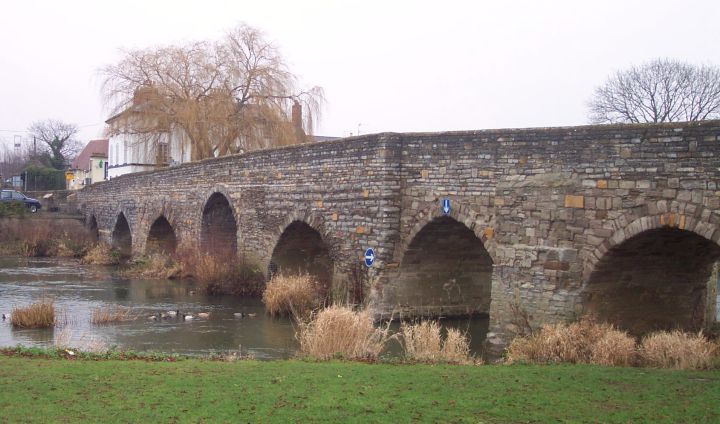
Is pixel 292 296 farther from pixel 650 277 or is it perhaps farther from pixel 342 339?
pixel 650 277

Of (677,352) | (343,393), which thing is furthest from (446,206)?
(343,393)

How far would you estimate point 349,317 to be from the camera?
11055 mm

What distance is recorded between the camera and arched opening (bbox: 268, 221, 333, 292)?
20109 mm

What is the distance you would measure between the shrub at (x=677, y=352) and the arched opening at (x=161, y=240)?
2190 centimetres

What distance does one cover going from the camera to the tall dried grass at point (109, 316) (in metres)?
16.3

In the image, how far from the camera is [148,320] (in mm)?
16953

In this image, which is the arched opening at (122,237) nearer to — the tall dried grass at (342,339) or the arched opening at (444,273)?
the arched opening at (444,273)

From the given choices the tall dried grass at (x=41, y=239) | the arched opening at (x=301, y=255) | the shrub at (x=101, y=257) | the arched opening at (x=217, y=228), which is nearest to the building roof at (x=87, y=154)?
the tall dried grass at (x=41, y=239)

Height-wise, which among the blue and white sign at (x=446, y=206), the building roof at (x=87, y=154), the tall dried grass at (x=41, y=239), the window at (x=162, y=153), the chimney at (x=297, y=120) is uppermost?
the building roof at (x=87, y=154)

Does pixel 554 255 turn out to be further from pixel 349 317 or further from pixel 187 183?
pixel 187 183

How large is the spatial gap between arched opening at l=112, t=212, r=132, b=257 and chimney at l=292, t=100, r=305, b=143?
8.96 m

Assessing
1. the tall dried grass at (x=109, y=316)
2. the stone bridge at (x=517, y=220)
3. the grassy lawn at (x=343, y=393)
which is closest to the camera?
the grassy lawn at (x=343, y=393)

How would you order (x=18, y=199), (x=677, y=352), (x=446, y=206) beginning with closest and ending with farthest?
1. (x=677, y=352)
2. (x=446, y=206)
3. (x=18, y=199)

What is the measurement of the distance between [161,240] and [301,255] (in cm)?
1108
